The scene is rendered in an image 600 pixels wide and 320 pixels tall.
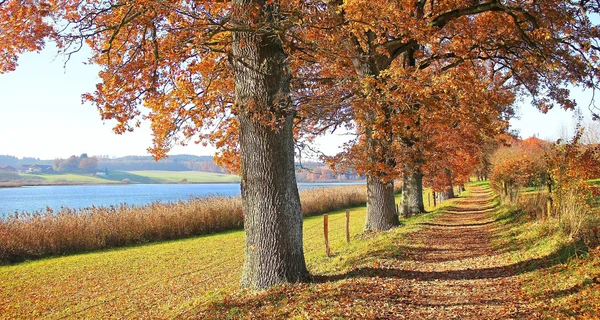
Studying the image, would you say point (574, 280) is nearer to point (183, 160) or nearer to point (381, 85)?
point (381, 85)

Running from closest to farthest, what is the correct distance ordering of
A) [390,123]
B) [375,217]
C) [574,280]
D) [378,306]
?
[378,306] < [574,280] < [390,123] < [375,217]

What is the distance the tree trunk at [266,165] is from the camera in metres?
7.74

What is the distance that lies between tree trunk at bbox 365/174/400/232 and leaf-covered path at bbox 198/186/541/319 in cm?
439

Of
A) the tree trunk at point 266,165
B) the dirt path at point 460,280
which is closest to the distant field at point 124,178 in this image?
the dirt path at point 460,280

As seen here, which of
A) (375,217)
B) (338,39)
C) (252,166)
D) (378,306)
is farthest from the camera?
(375,217)

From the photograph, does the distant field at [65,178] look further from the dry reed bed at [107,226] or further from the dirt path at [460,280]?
the dirt path at [460,280]

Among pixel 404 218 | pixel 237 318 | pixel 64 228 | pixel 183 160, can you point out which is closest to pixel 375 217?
pixel 404 218

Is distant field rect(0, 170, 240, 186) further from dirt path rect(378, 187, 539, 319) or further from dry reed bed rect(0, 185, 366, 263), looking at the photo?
dirt path rect(378, 187, 539, 319)

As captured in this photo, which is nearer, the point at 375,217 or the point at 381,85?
the point at 381,85

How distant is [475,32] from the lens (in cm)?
1412

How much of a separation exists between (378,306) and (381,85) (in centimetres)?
534

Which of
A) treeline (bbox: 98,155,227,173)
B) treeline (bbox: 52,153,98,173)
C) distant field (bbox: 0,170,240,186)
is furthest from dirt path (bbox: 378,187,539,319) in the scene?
treeline (bbox: 98,155,227,173)

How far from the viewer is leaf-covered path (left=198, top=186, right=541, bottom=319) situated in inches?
250

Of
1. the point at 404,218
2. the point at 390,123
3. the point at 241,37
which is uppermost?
the point at 241,37
